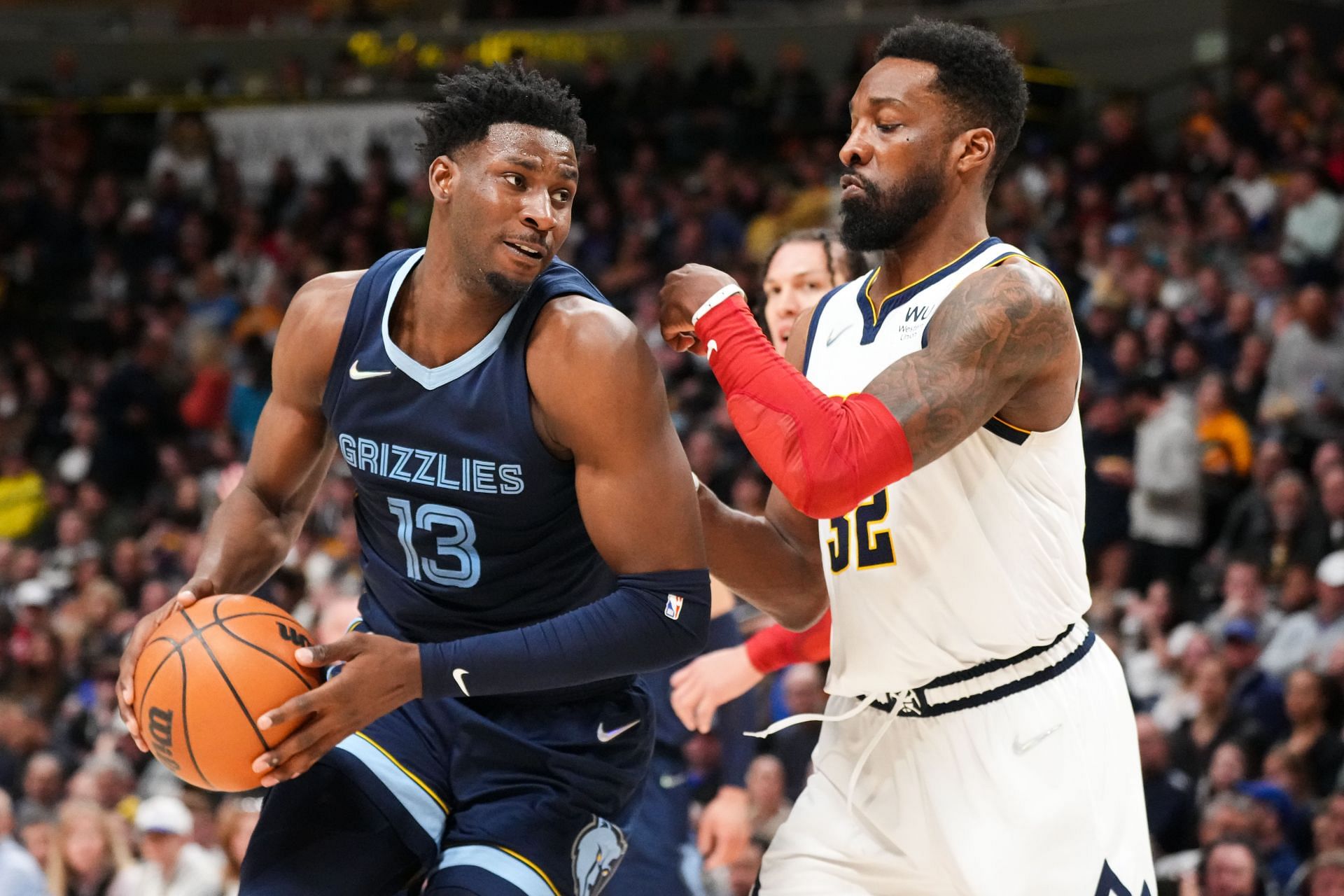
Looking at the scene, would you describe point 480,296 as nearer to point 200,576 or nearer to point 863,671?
point 200,576

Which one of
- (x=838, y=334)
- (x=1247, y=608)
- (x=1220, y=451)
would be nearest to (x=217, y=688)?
(x=838, y=334)

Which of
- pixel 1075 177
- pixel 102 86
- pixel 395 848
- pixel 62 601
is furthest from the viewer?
pixel 102 86

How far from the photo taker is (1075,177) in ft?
47.1

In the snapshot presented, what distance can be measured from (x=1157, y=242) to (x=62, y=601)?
8.92 meters

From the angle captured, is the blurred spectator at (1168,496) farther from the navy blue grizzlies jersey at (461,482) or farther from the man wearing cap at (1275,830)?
the navy blue grizzlies jersey at (461,482)

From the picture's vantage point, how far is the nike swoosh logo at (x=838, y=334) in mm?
3820

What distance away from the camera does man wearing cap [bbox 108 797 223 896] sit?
7953mm

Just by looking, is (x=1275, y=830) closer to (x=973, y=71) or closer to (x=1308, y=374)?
(x=1308, y=374)

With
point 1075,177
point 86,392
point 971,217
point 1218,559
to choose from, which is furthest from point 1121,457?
point 86,392

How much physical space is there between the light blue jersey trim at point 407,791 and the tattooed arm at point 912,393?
1.02 m

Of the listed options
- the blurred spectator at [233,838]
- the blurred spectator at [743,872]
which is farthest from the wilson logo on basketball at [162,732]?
the blurred spectator at [233,838]

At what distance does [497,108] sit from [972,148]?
1091 mm

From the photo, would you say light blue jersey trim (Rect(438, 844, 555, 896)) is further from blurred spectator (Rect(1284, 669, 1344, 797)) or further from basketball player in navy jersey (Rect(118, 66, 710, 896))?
blurred spectator (Rect(1284, 669, 1344, 797))

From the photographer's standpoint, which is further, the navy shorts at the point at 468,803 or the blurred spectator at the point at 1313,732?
the blurred spectator at the point at 1313,732
